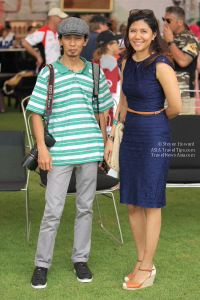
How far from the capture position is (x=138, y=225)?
10.5 ft

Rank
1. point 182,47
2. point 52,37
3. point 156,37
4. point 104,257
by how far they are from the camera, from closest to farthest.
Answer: point 156,37, point 104,257, point 182,47, point 52,37

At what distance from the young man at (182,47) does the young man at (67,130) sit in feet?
8.48

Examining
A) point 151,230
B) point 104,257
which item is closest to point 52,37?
point 104,257

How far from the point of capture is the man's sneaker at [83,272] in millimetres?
3271

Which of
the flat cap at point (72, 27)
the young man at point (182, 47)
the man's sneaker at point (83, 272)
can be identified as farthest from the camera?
the young man at point (182, 47)

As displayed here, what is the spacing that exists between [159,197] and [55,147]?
698mm

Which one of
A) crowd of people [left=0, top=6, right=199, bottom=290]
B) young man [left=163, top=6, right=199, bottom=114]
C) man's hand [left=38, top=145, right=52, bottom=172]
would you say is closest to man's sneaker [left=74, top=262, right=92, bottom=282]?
crowd of people [left=0, top=6, right=199, bottom=290]

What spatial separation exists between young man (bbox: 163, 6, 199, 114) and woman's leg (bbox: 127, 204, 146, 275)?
8.41 feet

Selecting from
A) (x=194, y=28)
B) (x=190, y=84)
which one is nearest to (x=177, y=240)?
(x=190, y=84)

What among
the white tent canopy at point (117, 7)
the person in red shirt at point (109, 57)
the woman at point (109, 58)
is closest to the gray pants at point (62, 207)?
the woman at point (109, 58)

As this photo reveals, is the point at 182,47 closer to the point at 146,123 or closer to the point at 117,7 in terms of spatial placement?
the point at 146,123

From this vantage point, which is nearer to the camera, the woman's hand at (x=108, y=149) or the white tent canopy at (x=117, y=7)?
the woman's hand at (x=108, y=149)

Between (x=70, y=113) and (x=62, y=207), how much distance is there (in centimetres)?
60

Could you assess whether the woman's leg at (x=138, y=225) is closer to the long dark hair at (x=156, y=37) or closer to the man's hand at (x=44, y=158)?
the man's hand at (x=44, y=158)
